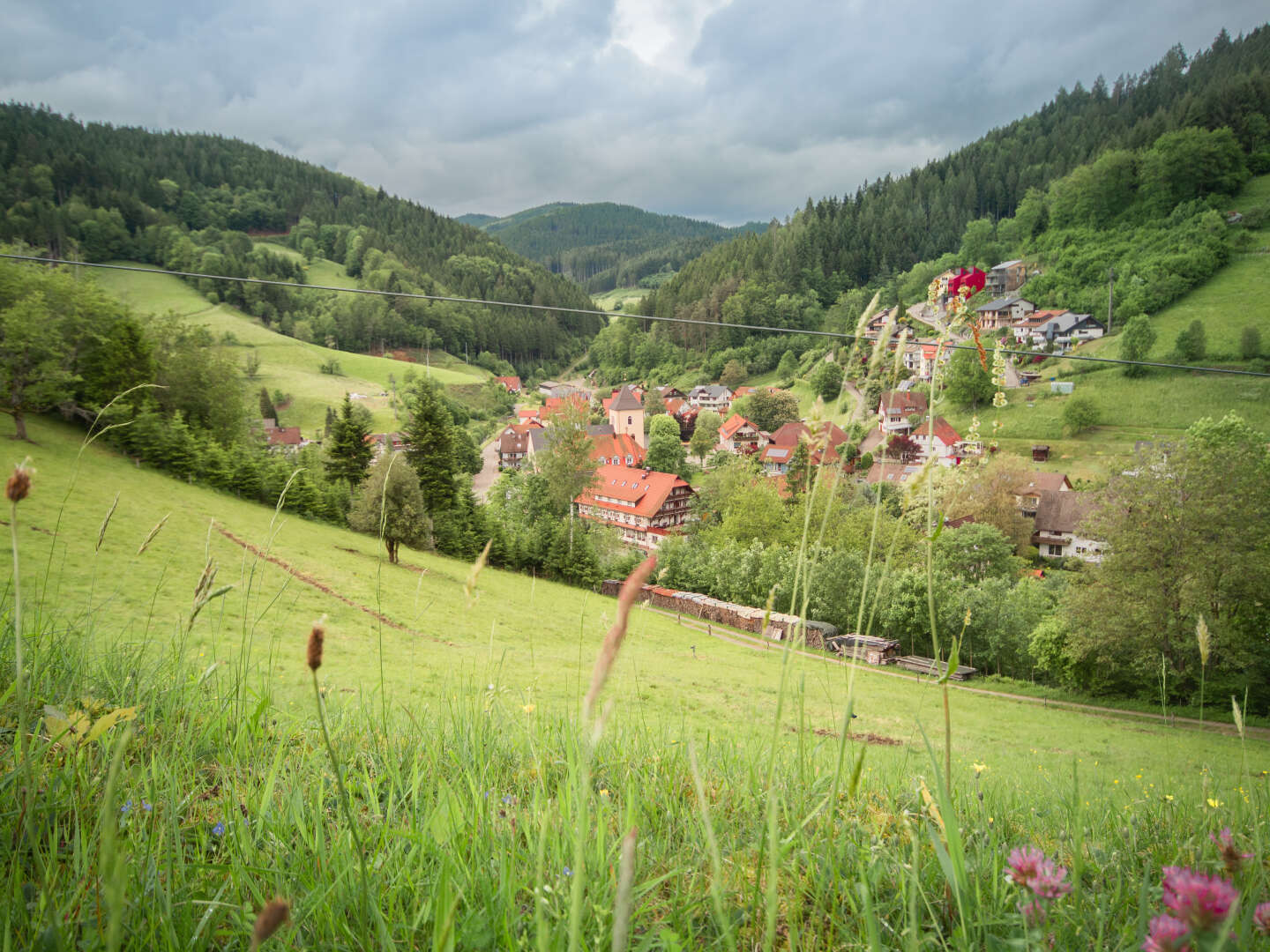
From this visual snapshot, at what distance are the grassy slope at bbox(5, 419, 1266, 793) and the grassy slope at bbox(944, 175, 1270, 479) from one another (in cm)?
2952

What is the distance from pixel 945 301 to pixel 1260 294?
256 ft

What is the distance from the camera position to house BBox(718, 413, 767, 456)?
61.0m

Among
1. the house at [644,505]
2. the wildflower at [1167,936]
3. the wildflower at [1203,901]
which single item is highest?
the wildflower at [1203,901]

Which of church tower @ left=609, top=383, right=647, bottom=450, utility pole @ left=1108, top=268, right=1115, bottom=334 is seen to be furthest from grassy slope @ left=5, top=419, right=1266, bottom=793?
utility pole @ left=1108, top=268, right=1115, bottom=334

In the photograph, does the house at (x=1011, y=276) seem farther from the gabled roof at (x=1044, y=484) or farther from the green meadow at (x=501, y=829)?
the green meadow at (x=501, y=829)

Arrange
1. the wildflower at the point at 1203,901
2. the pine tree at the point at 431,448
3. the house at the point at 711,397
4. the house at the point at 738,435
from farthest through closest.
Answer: the house at the point at 711,397, the house at the point at 738,435, the pine tree at the point at 431,448, the wildflower at the point at 1203,901

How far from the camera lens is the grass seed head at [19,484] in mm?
754

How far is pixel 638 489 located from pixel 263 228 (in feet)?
412

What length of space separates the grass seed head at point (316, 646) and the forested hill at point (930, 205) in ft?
291

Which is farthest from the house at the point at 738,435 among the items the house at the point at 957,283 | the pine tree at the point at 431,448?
the house at the point at 957,283

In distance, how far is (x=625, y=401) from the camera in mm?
64688

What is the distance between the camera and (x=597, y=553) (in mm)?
32156

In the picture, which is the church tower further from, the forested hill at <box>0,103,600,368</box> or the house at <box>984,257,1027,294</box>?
the house at <box>984,257,1027,294</box>

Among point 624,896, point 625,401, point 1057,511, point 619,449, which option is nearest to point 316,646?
point 624,896
